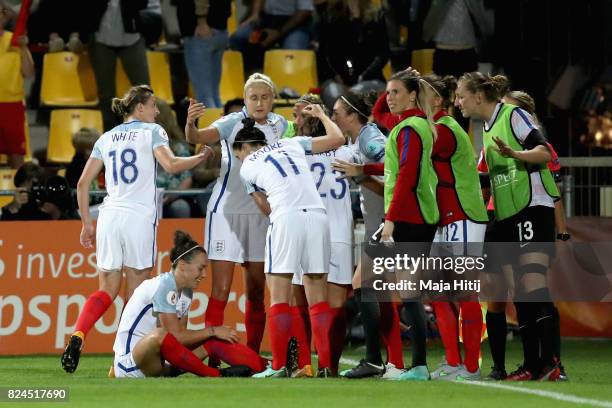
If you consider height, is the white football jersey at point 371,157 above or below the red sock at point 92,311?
above

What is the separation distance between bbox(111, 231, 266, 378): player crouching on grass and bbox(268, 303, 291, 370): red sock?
16.1 inches

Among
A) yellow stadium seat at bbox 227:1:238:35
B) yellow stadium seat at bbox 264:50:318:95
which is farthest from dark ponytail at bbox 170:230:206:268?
yellow stadium seat at bbox 227:1:238:35

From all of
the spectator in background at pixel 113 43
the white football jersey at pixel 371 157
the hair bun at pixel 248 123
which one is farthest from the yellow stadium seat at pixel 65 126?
the white football jersey at pixel 371 157

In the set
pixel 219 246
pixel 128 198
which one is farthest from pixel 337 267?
pixel 128 198

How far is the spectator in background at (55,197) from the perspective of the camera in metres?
11.8

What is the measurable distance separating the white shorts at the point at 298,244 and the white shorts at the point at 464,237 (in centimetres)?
76

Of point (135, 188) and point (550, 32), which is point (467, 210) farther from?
point (550, 32)

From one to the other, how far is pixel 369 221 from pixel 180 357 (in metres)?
1.60

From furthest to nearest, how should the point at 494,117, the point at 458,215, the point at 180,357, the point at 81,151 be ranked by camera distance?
the point at 81,151
the point at 494,117
the point at 180,357
the point at 458,215

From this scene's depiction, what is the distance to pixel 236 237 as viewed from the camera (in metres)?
9.43

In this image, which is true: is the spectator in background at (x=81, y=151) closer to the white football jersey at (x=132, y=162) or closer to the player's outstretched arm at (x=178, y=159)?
the white football jersey at (x=132, y=162)

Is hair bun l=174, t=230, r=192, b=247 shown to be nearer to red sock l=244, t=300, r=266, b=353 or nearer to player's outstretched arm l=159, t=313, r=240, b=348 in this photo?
player's outstretched arm l=159, t=313, r=240, b=348

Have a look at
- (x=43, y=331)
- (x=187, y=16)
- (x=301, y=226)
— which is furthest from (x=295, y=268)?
(x=187, y=16)

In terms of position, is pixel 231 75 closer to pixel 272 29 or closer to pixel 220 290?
pixel 272 29
